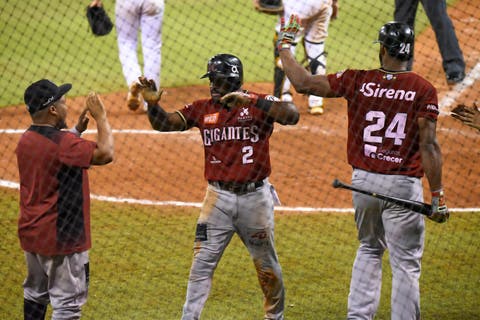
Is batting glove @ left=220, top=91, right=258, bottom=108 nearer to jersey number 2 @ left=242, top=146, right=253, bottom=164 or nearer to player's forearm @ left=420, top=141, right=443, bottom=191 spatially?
jersey number 2 @ left=242, top=146, right=253, bottom=164

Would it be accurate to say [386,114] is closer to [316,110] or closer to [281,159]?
[281,159]

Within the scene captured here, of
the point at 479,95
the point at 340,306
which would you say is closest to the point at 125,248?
the point at 340,306

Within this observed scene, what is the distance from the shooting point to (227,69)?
6.51 metres

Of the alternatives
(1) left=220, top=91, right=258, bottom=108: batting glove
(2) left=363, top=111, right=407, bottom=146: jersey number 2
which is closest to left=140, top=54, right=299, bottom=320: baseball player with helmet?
(1) left=220, top=91, right=258, bottom=108: batting glove

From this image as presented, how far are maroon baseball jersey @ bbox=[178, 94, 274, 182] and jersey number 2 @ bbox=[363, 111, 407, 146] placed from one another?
65cm

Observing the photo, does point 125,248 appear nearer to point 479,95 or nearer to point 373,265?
point 373,265

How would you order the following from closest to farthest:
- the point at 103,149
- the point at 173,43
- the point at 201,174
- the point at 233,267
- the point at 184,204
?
the point at 103,149, the point at 233,267, the point at 184,204, the point at 201,174, the point at 173,43

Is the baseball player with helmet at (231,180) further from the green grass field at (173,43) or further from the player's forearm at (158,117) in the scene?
the green grass field at (173,43)

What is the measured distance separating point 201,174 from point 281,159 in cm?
92

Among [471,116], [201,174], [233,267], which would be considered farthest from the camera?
[201,174]

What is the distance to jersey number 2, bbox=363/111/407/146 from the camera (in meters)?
6.28

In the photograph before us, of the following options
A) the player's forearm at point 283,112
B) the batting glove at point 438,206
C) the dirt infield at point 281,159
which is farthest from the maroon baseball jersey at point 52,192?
the dirt infield at point 281,159

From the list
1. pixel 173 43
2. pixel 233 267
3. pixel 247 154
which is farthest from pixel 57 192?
pixel 173 43

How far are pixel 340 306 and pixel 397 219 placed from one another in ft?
4.20
